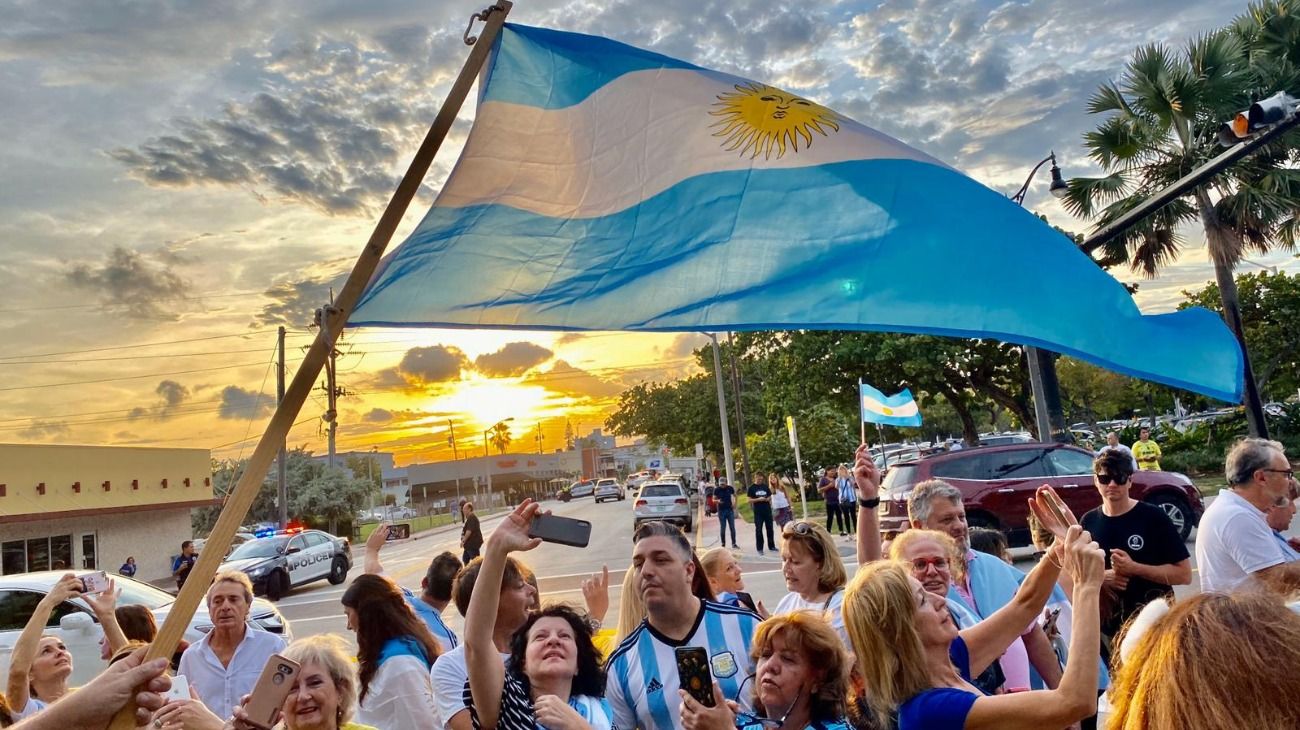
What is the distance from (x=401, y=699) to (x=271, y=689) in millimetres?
1548

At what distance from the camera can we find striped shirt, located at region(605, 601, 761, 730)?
3.26 m

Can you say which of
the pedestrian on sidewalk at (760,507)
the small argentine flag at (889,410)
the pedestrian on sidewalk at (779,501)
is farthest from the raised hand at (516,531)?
the pedestrian on sidewalk at (779,501)

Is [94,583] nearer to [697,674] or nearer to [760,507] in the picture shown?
[697,674]

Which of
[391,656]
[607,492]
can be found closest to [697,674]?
[391,656]

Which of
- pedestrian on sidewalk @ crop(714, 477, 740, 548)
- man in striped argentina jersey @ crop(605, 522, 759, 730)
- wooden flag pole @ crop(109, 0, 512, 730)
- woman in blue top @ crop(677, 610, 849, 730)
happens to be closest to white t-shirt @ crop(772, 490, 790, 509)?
pedestrian on sidewalk @ crop(714, 477, 740, 548)

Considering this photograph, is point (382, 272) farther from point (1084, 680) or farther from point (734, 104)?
point (1084, 680)

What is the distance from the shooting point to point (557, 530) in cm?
297

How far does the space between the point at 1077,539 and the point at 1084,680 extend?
1.41 ft

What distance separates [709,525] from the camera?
102 feet

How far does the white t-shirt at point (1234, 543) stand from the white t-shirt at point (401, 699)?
11.8 ft

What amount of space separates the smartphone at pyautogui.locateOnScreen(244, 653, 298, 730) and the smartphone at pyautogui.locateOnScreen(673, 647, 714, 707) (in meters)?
1.10

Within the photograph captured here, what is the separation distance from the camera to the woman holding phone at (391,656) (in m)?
4.03

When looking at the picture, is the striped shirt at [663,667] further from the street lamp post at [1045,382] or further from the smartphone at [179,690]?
the street lamp post at [1045,382]

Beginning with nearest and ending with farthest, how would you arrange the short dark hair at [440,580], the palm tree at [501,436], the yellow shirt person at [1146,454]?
the short dark hair at [440,580]
the yellow shirt person at [1146,454]
the palm tree at [501,436]
